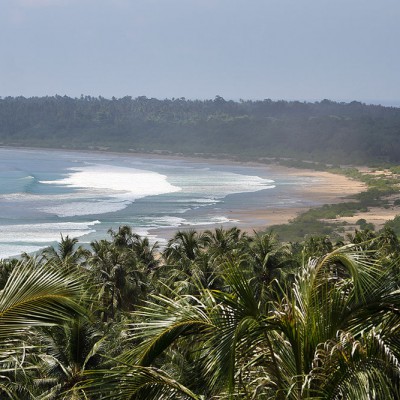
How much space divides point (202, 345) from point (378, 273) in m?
1.81

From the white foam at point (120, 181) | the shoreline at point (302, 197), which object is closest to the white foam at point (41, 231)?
the shoreline at point (302, 197)

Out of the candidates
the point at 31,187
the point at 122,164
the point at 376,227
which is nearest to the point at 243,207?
the point at 376,227

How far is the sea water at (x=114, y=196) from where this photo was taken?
80.1 metres

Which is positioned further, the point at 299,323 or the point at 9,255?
the point at 9,255

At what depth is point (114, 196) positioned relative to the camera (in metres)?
107

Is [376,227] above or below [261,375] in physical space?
below

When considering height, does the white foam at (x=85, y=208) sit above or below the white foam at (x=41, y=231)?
above

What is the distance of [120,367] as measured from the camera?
6.85 meters

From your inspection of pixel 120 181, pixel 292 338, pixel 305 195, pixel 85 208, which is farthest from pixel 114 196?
pixel 292 338

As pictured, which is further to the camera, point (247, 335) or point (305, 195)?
point (305, 195)

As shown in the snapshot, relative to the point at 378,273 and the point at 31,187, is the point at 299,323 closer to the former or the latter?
the point at 378,273

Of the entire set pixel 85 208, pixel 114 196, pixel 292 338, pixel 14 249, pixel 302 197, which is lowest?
pixel 14 249

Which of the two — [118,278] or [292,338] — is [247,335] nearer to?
[292,338]

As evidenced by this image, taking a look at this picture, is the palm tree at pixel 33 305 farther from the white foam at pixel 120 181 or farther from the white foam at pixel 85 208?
the white foam at pixel 120 181
